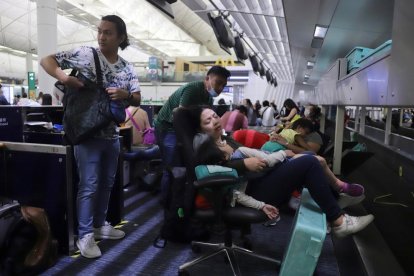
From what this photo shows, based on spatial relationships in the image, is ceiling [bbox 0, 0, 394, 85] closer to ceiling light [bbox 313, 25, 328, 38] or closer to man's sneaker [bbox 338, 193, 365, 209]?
ceiling light [bbox 313, 25, 328, 38]

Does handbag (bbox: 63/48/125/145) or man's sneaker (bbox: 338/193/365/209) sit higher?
handbag (bbox: 63/48/125/145)

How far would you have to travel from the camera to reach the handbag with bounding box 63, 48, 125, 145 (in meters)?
2.28

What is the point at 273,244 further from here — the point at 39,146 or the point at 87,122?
the point at 39,146

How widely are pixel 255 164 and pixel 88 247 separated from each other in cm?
131

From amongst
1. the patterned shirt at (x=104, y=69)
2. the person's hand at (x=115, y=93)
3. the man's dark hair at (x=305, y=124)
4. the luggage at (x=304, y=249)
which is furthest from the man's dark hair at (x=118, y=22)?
the man's dark hair at (x=305, y=124)

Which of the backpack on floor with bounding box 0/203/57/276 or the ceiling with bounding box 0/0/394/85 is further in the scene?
the ceiling with bounding box 0/0/394/85

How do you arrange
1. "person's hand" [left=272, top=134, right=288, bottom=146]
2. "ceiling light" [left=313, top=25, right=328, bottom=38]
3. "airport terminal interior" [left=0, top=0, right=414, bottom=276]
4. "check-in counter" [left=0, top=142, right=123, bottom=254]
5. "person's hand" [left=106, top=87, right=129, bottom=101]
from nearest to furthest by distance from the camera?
"airport terminal interior" [left=0, top=0, right=414, bottom=276]
"person's hand" [left=106, top=87, right=129, bottom=101]
"check-in counter" [left=0, top=142, right=123, bottom=254]
"person's hand" [left=272, top=134, right=288, bottom=146]
"ceiling light" [left=313, top=25, right=328, bottom=38]

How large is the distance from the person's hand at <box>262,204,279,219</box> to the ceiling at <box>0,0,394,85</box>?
3653 mm

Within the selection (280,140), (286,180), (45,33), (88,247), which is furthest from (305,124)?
(45,33)

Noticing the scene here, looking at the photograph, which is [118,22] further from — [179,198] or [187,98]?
[179,198]

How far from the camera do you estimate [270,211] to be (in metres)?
2.01

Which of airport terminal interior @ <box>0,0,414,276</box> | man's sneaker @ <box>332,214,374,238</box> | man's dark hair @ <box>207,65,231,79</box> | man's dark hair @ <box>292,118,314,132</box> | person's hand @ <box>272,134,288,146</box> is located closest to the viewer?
airport terminal interior @ <box>0,0,414,276</box>

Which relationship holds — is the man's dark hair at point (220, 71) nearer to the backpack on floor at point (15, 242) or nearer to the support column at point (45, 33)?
the backpack on floor at point (15, 242)

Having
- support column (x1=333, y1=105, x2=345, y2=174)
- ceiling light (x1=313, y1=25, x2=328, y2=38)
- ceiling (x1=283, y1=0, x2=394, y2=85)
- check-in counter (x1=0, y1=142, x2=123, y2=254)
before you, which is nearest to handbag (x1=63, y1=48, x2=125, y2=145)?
check-in counter (x1=0, y1=142, x2=123, y2=254)
